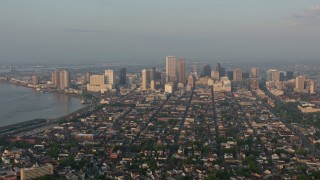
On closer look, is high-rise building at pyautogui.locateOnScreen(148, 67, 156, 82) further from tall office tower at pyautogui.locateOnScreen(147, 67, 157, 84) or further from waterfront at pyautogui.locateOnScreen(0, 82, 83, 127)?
waterfront at pyautogui.locateOnScreen(0, 82, 83, 127)

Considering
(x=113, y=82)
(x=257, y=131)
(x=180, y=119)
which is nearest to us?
(x=257, y=131)

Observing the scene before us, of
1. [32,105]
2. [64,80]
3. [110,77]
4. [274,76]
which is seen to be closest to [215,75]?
[274,76]

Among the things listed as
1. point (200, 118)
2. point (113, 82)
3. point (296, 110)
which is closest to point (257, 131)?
point (200, 118)

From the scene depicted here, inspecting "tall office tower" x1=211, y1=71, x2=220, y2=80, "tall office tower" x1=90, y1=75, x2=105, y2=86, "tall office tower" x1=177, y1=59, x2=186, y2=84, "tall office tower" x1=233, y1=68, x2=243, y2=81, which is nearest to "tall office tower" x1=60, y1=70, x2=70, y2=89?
"tall office tower" x1=90, y1=75, x2=105, y2=86

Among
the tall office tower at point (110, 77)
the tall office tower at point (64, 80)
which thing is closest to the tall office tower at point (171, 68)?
the tall office tower at point (110, 77)

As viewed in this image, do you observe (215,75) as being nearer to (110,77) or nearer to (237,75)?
(237,75)

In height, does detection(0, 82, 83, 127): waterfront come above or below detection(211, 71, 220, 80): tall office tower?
below

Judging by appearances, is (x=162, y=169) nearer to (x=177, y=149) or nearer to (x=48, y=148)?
(x=177, y=149)

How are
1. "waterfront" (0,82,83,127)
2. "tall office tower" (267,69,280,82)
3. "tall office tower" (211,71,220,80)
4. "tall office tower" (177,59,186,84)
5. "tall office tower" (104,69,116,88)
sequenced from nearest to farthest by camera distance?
"waterfront" (0,82,83,127)
"tall office tower" (104,69,116,88)
"tall office tower" (177,59,186,84)
"tall office tower" (267,69,280,82)
"tall office tower" (211,71,220,80)
